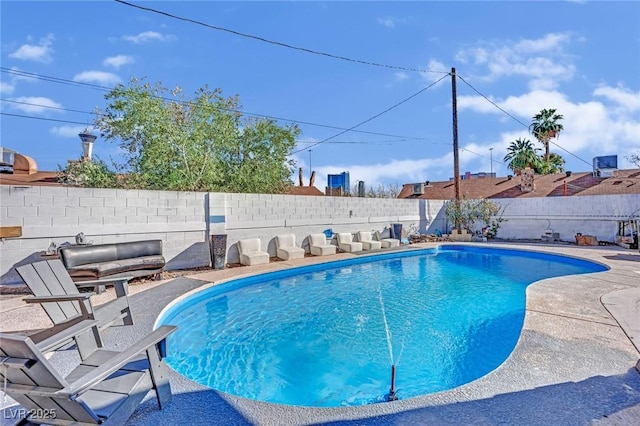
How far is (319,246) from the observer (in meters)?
10.8

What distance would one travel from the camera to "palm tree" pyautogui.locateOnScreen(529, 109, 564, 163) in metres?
20.6

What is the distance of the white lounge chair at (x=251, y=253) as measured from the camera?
887cm

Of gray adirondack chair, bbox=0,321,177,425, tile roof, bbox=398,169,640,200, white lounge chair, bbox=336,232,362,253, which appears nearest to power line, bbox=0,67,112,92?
white lounge chair, bbox=336,232,362,253

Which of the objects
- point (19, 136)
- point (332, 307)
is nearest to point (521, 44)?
point (332, 307)

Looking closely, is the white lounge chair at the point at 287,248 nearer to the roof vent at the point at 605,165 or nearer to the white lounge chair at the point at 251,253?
the white lounge chair at the point at 251,253

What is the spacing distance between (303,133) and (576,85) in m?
10.7

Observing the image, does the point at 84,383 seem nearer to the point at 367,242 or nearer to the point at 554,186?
the point at 367,242

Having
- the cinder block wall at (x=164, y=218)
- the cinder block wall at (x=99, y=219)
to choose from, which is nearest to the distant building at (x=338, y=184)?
the cinder block wall at (x=164, y=218)

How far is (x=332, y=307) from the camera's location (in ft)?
19.3

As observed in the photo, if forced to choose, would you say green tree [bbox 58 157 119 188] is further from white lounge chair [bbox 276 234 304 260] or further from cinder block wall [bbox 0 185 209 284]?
white lounge chair [bbox 276 234 304 260]

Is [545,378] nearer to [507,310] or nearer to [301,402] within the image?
[301,402]

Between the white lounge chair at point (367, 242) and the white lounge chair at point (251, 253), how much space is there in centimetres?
412

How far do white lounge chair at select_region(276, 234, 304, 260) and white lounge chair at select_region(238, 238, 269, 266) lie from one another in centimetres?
74

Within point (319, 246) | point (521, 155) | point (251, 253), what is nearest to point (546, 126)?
point (521, 155)
